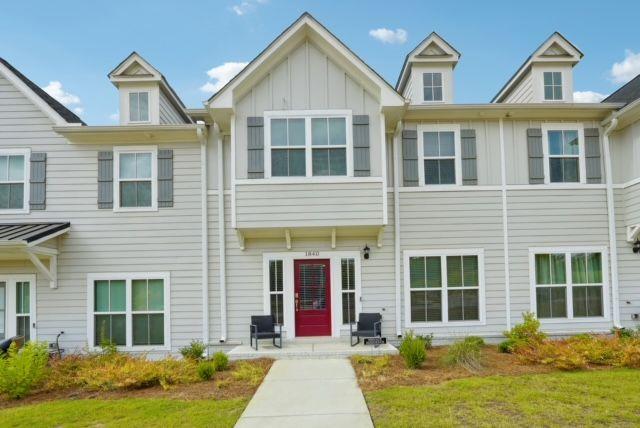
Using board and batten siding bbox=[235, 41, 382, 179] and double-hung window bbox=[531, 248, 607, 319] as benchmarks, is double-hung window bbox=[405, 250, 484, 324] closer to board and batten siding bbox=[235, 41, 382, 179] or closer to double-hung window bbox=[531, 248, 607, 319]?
double-hung window bbox=[531, 248, 607, 319]

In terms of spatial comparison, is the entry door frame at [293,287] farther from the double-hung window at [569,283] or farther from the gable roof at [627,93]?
the gable roof at [627,93]

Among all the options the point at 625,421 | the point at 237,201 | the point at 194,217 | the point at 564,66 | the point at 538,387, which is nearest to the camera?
the point at 625,421

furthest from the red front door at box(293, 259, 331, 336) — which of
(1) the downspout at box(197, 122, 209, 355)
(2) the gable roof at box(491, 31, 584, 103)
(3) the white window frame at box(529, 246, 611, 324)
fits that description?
(2) the gable roof at box(491, 31, 584, 103)

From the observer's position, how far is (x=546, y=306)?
10.5 m

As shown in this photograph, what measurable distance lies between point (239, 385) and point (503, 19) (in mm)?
→ 13238

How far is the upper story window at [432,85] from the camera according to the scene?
1133 cm

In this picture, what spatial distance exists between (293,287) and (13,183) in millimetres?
6927

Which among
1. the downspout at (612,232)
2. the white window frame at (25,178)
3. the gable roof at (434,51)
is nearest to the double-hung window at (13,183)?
the white window frame at (25,178)

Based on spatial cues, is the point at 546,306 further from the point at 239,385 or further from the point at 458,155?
the point at 239,385

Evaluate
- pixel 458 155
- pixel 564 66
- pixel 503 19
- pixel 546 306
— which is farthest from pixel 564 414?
pixel 503 19

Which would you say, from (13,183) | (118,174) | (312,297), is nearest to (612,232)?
(312,297)

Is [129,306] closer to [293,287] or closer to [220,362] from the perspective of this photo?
[220,362]

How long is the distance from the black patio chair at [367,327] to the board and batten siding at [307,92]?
11.9ft

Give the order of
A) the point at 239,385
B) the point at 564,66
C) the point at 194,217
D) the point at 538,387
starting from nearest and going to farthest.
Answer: the point at 538,387 < the point at 239,385 < the point at 194,217 < the point at 564,66
